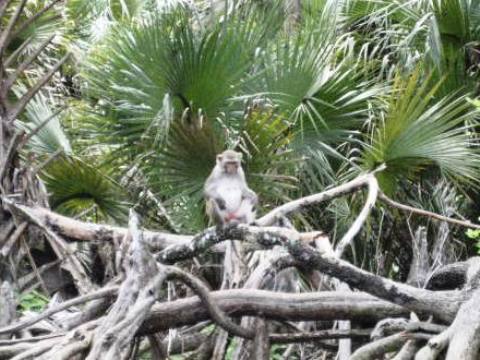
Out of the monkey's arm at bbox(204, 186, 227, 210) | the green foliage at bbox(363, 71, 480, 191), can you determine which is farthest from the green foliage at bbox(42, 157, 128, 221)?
the green foliage at bbox(363, 71, 480, 191)

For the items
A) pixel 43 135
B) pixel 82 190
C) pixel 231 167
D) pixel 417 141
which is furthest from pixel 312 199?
pixel 43 135

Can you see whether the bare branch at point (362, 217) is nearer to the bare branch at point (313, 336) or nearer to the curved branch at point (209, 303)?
the bare branch at point (313, 336)

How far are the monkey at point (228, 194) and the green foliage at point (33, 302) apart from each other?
5.66 ft

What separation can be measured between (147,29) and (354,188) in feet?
Answer: 6.34

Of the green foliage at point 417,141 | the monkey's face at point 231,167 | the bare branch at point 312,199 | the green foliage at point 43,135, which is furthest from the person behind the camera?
the green foliage at point 43,135

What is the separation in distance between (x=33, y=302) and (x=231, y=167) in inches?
81.5

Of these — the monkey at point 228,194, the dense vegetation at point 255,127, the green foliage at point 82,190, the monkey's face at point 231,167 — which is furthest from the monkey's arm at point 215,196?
the green foliage at point 82,190

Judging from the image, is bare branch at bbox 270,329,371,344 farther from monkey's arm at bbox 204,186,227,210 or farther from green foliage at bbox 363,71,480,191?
green foliage at bbox 363,71,480,191

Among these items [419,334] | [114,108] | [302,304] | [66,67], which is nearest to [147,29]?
[114,108]

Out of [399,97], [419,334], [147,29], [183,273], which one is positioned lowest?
[419,334]

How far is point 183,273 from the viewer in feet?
13.8

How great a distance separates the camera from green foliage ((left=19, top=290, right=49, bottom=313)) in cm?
673

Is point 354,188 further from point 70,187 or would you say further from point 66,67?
point 66,67

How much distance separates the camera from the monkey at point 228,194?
5.58 meters
